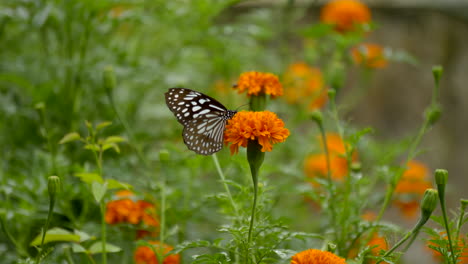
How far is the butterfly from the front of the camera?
36.2 inches

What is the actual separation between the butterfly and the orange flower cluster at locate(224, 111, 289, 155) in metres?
0.08

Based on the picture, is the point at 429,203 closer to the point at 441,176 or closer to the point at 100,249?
the point at 441,176

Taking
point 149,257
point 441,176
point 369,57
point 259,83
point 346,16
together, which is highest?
point 346,16

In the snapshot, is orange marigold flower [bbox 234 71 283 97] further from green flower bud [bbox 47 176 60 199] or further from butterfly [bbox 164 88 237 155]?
green flower bud [bbox 47 176 60 199]

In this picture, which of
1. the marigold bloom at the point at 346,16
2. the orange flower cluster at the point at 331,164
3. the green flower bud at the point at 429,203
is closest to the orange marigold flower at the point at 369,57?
the marigold bloom at the point at 346,16

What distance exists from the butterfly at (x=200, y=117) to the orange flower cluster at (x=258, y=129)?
0.28ft

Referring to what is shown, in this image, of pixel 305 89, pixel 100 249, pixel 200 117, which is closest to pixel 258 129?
pixel 200 117

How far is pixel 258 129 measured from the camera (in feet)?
2.66

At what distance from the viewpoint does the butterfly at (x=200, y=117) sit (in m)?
0.92

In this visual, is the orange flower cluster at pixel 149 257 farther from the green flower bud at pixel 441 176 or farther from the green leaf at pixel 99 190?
the green flower bud at pixel 441 176

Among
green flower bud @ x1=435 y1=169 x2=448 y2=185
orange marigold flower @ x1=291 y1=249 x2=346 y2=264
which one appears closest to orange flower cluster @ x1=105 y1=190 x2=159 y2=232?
orange marigold flower @ x1=291 y1=249 x2=346 y2=264

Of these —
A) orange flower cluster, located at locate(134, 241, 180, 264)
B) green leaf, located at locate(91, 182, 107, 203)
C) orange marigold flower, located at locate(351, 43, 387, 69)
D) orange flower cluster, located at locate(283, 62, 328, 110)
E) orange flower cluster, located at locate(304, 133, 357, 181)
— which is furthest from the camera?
orange flower cluster, located at locate(283, 62, 328, 110)

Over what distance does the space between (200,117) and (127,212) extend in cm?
29

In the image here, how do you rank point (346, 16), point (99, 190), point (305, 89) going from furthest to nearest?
1. point (305, 89)
2. point (346, 16)
3. point (99, 190)
